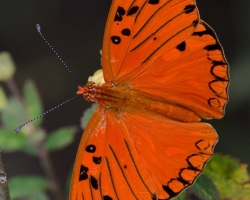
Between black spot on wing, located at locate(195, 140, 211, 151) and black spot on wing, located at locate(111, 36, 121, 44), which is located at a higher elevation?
black spot on wing, located at locate(111, 36, 121, 44)

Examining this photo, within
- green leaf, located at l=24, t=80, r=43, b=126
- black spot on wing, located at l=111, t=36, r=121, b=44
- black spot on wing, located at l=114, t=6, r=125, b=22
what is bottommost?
black spot on wing, located at l=111, t=36, r=121, b=44

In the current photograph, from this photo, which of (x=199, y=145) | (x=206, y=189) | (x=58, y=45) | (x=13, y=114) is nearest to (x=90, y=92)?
(x=199, y=145)

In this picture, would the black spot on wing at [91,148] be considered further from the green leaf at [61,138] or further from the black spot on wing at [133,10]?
the green leaf at [61,138]

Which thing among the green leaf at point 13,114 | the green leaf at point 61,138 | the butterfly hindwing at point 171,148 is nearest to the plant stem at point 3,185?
the butterfly hindwing at point 171,148

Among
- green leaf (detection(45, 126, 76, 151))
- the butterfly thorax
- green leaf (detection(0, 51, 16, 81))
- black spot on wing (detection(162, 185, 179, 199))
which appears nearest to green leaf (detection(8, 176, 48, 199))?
green leaf (detection(45, 126, 76, 151))

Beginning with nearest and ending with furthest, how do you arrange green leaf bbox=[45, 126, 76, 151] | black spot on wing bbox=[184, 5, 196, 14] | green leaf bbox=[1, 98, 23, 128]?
1. black spot on wing bbox=[184, 5, 196, 14]
2. green leaf bbox=[45, 126, 76, 151]
3. green leaf bbox=[1, 98, 23, 128]

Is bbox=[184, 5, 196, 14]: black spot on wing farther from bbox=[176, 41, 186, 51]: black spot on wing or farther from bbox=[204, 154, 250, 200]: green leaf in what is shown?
bbox=[204, 154, 250, 200]: green leaf
